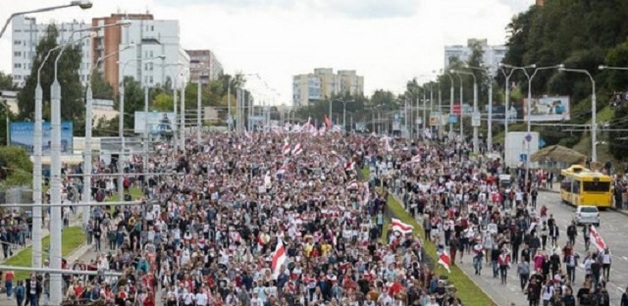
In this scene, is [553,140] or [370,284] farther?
[553,140]

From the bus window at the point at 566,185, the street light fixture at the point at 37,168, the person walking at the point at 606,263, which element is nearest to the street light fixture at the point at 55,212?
the street light fixture at the point at 37,168

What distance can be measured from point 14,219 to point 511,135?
142 feet

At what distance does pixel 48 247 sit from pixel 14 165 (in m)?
25.8

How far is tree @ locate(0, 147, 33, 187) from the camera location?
62.2 m

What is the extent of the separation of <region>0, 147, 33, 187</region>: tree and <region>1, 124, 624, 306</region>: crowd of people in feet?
17.6

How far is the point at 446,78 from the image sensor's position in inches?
7397

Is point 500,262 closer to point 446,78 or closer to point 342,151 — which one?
point 342,151

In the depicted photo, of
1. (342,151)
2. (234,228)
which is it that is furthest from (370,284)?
(342,151)

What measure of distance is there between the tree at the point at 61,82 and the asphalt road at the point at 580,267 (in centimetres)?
3884

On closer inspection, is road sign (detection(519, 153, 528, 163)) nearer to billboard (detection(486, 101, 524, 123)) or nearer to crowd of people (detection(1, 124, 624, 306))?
crowd of people (detection(1, 124, 624, 306))

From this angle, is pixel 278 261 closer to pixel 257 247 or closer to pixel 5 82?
pixel 257 247

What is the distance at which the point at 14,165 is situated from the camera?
67.2 meters

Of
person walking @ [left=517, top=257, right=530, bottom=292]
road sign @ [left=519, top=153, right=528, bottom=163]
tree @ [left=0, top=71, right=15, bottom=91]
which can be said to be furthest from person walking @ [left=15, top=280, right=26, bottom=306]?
tree @ [left=0, top=71, right=15, bottom=91]

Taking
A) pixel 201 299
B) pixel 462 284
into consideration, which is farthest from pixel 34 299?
pixel 462 284
